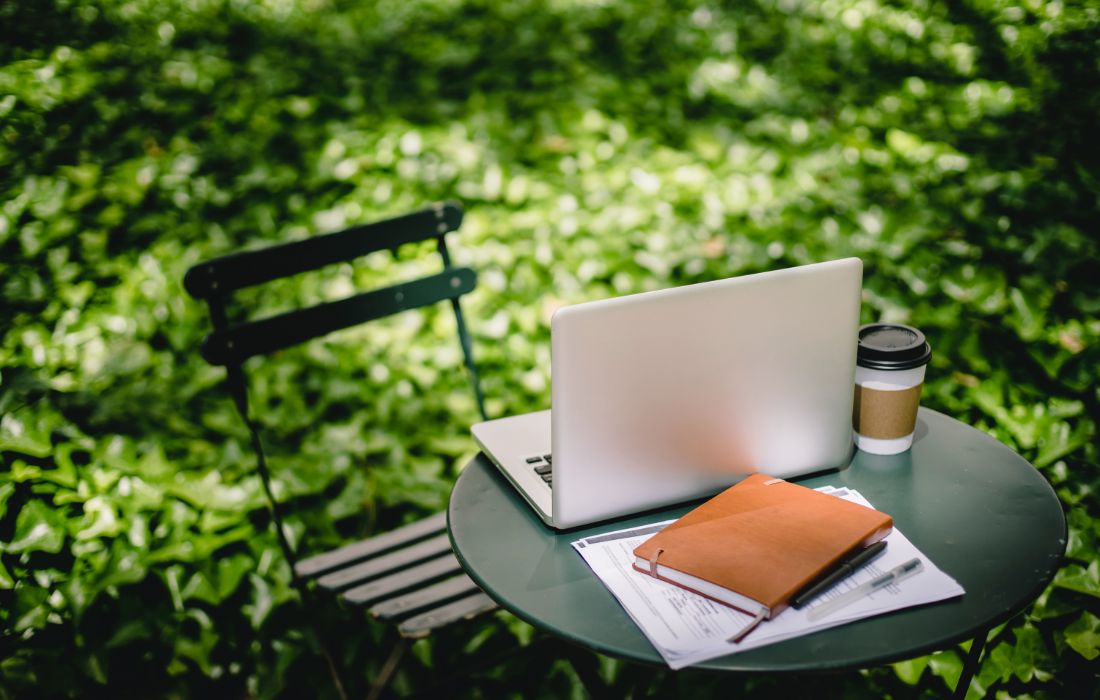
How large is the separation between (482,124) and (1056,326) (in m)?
2.31

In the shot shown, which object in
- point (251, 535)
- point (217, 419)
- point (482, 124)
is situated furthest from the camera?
point (482, 124)

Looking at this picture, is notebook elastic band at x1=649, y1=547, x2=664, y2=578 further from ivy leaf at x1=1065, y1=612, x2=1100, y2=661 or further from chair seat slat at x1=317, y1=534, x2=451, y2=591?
ivy leaf at x1=1065, y1=612, x2=1100, y2=661

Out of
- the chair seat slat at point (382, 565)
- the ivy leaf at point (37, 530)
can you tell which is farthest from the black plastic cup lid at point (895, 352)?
the ivy leaf at point (37, 530)

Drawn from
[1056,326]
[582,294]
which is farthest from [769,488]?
[582,294]

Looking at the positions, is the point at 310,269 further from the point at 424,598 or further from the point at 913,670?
the point at 913,670

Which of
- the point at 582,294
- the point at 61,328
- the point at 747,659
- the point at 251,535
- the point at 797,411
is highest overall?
the point at 797,411

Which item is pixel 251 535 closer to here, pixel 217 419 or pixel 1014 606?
pixel 217 419

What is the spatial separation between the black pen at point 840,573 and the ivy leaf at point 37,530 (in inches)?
67.9

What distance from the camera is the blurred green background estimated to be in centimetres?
200

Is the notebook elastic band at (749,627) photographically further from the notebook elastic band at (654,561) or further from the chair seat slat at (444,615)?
the chair seat slat at (444,615)

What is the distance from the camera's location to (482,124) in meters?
3.59

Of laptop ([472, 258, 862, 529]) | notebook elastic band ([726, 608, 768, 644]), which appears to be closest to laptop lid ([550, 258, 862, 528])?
laptop ([472, 258, 862, 529])

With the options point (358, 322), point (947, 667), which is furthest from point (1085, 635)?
point (358, 322)

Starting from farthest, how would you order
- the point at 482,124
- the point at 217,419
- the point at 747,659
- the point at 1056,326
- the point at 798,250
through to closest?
the point at 482,124 → the point at 798,250 → the point at 217,419 → the point at 1056,326 → the point at 747,659
